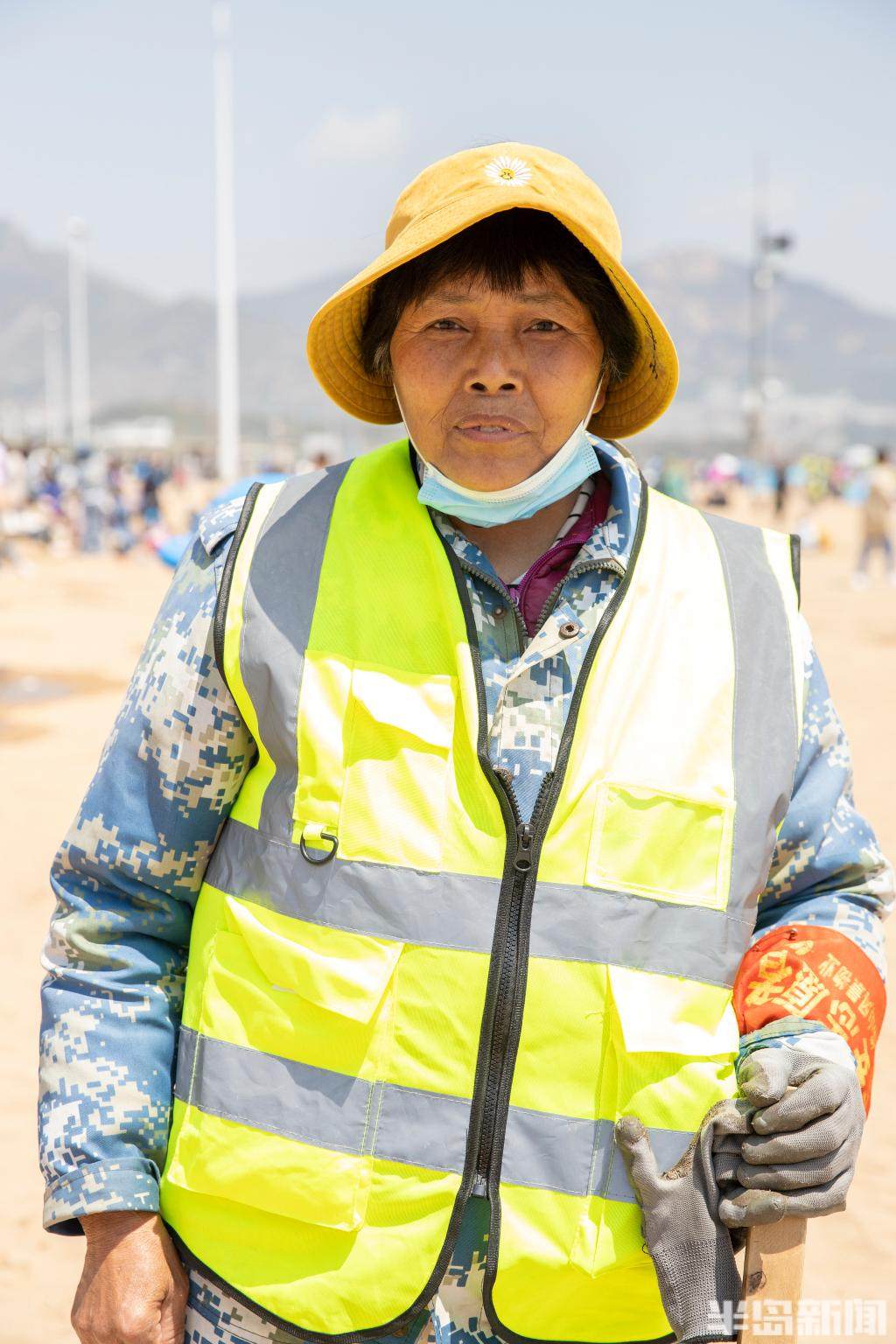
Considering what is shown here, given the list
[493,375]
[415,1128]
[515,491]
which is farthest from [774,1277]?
[493,375]

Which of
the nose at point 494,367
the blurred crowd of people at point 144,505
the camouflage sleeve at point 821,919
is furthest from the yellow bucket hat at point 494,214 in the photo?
the blurred crowd of people at point 144,505

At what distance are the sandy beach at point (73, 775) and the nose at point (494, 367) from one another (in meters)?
2.88

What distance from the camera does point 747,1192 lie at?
5.02 ft

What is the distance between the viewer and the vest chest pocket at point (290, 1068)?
1.55 metres

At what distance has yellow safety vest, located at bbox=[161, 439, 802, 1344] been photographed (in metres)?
1.54

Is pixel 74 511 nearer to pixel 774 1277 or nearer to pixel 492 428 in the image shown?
pixel 492 428

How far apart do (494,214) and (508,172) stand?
53mm

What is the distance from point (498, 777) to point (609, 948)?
9.4 inches

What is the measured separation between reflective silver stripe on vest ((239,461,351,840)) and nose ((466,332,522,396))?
0.27 meters

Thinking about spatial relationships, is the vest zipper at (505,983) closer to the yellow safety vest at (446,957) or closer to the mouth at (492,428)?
the yellow safety vest at (446,957)

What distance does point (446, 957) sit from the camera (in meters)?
1.55

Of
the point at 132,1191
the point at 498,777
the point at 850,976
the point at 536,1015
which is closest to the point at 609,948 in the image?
the point at 536,1015

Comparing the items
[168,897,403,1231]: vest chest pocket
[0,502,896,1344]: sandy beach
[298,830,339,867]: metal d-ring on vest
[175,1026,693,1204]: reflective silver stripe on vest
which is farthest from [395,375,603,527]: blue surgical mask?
[0,502,896,1344]: sandy beach

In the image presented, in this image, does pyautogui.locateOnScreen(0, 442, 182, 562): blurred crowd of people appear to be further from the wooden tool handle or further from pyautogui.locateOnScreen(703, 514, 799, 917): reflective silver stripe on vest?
the wooden tool handle
